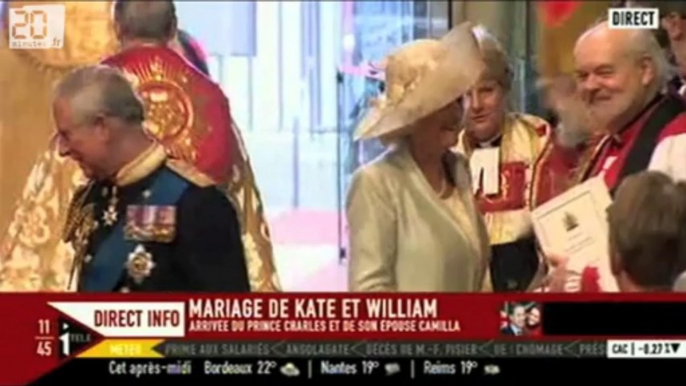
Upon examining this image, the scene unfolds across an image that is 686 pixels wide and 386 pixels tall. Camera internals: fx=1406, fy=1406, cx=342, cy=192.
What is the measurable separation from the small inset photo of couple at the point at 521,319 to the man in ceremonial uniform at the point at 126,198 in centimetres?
16

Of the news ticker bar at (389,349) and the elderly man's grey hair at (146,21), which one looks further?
the elderly man's grey hair at (146,21)

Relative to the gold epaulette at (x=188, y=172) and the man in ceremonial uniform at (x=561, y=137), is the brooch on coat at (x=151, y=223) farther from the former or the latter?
the man in ceremonial uniform at (x=561, y=137)

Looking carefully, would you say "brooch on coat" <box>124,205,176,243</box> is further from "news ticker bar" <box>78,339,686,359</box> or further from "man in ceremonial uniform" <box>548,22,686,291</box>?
"man in ceremonial uniform" <box>548,22,686,291</box>

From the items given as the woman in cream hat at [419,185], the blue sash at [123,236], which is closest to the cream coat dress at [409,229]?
the woman in cream hat at [419,185]

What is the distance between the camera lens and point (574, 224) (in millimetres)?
869

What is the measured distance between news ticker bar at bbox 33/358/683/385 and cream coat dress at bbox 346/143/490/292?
0.08 m

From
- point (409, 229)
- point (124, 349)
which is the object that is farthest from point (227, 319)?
point (409, 229)

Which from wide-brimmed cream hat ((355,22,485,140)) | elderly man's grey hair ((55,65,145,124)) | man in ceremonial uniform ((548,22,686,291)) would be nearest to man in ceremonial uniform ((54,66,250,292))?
elderly man's grey hair ((55,65,145,124))

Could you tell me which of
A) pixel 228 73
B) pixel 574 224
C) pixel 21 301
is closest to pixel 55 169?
pixel 21 301

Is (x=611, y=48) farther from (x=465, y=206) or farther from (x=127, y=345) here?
(x=127, y=345)

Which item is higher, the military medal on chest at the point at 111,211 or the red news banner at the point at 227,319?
the military medal on chest at the point at 111,211

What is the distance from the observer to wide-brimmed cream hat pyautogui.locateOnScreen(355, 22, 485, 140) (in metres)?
0.89

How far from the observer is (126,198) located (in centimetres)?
88

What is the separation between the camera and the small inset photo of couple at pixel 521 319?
804 mm
